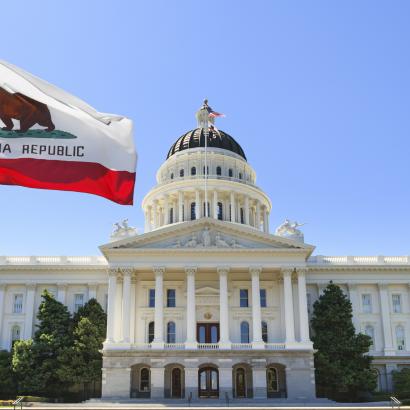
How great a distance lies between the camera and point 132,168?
44.6ft

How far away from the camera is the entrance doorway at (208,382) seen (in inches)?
2215

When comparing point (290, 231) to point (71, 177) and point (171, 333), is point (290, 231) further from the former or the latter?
point (71, 177)

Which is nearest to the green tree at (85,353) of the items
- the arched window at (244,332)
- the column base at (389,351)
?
the arched window at (244,332)

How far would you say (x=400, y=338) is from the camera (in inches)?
2537

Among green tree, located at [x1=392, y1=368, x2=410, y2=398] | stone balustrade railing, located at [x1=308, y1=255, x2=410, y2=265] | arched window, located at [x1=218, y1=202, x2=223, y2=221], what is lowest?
green tree, located at [x1=392, y1=368, x2=410, y2=398]

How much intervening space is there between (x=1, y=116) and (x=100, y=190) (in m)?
2.77

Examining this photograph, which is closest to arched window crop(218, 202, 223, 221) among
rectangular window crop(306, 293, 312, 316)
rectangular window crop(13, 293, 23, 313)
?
rectangular window crop(306, 293, 312, 316)

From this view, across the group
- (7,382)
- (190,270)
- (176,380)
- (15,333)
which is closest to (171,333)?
(176,380)

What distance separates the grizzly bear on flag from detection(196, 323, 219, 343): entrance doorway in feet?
158

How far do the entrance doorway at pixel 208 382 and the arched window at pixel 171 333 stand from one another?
15.8 feet

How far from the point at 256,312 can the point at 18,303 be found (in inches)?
1047

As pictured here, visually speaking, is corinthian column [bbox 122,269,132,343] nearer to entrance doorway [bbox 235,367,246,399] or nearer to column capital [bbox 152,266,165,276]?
column capital [bbox 152,266,165,276]

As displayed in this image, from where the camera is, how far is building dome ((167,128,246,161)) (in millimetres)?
83412

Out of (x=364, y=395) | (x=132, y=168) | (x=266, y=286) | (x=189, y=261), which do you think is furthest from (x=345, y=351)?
(x=132, y=168)
